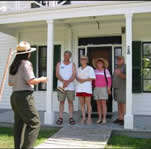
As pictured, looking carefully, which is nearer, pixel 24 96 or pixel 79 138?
pixel 24 96

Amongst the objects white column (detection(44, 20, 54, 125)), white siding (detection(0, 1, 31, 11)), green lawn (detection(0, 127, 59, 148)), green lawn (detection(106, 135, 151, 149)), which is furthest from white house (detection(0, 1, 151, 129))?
white siding (detection(0, 1, 31, 11))

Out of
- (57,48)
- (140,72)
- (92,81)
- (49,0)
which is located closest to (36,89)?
(57,48)

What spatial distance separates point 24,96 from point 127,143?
2164 millimetres

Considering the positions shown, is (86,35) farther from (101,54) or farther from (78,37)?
(101,54)

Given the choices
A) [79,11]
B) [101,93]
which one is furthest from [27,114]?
[79,11]

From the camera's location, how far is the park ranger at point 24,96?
3408 millimetres

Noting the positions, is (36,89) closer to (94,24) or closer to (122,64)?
(94,24)

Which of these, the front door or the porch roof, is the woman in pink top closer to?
the porch roof

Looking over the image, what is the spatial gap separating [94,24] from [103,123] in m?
3.14

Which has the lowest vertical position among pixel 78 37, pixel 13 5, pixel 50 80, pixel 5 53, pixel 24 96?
pixel 24 96

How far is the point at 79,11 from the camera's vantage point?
546 cm

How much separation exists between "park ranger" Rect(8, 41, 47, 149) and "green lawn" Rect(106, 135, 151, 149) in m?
1.47

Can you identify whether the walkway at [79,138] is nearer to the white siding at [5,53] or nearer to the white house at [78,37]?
the white house at [78,37]

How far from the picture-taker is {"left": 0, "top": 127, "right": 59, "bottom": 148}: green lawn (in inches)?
169
